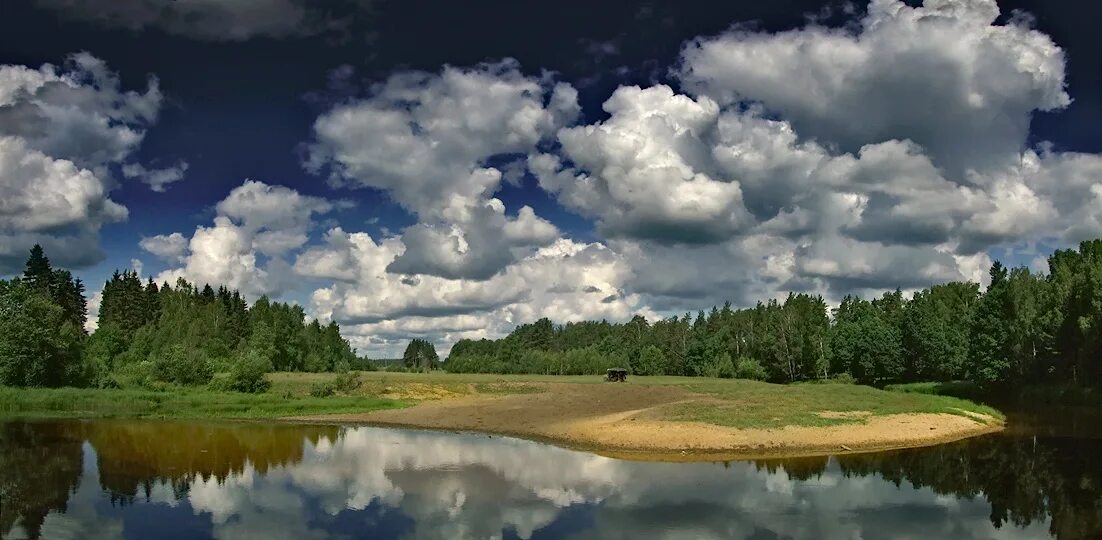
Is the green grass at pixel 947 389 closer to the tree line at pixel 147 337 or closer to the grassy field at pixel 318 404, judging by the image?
the grassy field at pixel 318 404

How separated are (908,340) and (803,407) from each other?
6569 cm

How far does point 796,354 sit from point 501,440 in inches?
3851

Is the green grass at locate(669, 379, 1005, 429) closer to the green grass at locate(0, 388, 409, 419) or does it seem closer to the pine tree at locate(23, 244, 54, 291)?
the green grass at locate(0, 388, 409, 419)

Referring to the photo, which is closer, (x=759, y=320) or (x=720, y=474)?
(x=720, y=474)

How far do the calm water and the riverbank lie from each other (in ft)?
11.5

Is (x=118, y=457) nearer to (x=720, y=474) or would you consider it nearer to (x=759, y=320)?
(x=720, y=474)

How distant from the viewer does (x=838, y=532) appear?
28375 millimetres

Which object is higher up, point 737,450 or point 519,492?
point 737,450

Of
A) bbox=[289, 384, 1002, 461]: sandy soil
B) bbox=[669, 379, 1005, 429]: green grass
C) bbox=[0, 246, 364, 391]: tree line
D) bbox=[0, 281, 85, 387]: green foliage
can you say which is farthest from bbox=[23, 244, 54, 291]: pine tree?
bbox=[669, 379, 1005, 429]: green grass

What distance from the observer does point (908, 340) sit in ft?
386

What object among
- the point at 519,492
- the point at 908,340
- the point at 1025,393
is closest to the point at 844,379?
the point at 908,340

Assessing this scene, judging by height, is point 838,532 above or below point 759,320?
below

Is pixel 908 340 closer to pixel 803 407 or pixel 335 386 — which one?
pixel 803 407

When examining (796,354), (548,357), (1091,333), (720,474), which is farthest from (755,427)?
(548,357)
